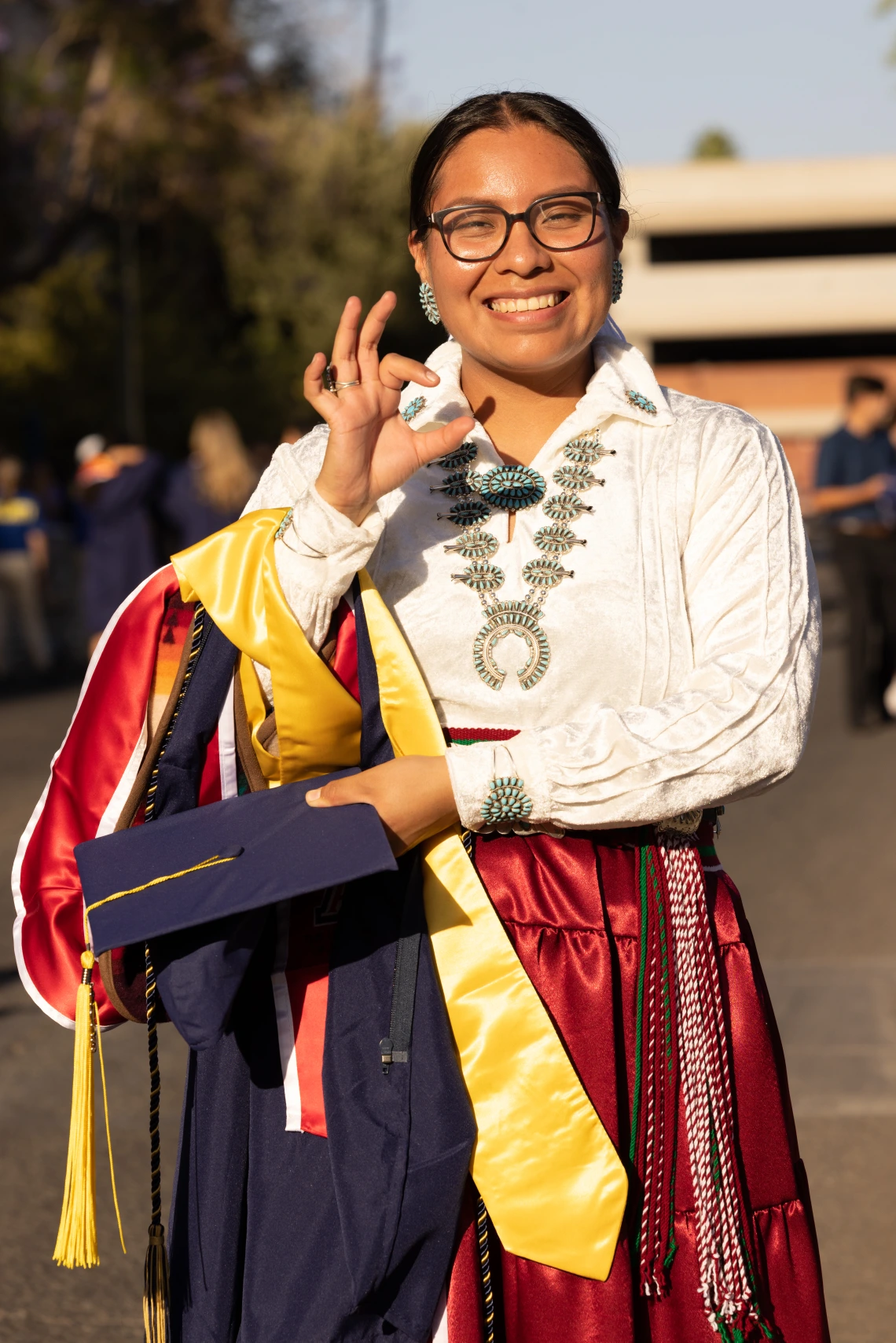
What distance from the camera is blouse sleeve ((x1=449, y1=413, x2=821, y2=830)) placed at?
74.5 inches

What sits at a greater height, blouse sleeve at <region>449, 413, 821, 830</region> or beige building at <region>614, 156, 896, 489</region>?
blouse sleeve at <region>449, 413, 821, 830</region>

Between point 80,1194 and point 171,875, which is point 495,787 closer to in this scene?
point 171,875

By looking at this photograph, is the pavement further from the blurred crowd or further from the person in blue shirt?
the blurred crowd

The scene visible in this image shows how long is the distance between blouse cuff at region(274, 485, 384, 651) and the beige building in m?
48.2

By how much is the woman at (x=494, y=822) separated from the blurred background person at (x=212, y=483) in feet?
23.5

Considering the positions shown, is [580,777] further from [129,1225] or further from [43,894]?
[129,1225]

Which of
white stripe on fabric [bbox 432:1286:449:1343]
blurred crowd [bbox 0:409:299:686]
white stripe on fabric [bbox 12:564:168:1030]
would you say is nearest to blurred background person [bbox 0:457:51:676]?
blurred crowd [bbox 0:409:299:686]

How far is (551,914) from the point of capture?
6.68ft

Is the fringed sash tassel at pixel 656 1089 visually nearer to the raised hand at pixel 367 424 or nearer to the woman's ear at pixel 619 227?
the raised hand at pixel 367 424

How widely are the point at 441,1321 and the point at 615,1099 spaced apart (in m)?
0.34

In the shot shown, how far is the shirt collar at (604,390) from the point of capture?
7.03ft

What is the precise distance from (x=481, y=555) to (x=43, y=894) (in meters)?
0.70

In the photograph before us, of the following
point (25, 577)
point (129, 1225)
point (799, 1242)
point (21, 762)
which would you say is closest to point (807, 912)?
point (129, 1225)

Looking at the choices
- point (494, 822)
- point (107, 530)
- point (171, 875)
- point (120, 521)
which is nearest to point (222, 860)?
point (171, 875)
